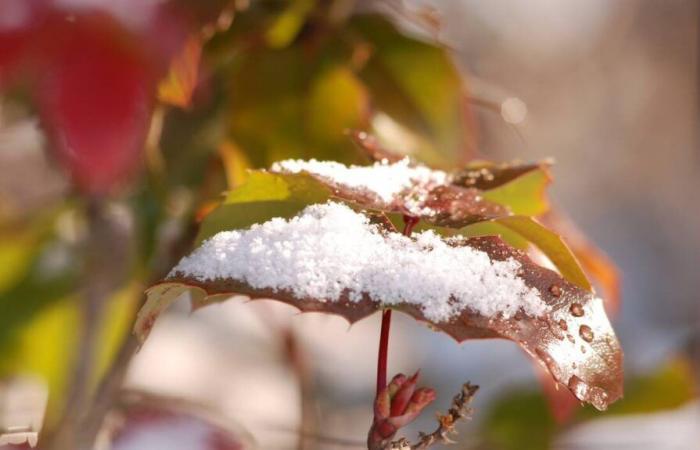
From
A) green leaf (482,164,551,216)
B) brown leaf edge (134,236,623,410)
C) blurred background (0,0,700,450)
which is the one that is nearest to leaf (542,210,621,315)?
blurred background (0,0,700,450)

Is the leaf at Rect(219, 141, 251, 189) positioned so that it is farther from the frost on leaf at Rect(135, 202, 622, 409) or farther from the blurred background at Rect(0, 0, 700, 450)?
the frost on leaf at Rect(135, 202, 622, 409)

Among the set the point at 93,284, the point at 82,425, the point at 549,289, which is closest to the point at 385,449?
the point at 549,289

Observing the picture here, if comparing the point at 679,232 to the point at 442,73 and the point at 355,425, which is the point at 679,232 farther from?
the point at 442,73

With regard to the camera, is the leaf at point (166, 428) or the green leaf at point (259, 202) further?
the leaf at point (166, 428)

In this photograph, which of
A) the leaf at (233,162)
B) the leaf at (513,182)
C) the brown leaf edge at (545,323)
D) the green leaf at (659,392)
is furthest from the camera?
the green leaf at (659,392)

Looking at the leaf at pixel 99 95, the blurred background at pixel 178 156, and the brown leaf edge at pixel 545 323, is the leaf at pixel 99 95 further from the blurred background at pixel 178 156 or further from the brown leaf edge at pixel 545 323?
the brown leaf edge at pixel 545 323

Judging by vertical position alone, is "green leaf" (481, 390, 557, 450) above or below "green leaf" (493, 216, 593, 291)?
above

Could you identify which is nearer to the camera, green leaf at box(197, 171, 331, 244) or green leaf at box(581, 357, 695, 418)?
green leaf at box(197, 171, 331, 244)

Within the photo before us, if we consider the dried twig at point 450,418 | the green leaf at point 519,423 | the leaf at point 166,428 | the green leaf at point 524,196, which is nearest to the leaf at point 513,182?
the green leaf at point 524,196

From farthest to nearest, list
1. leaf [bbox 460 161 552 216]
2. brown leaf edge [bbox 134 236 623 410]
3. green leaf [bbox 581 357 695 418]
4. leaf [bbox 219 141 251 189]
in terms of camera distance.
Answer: green leaf [bbox 581 357 695 418], leaf [bbox 219 141 251 189], leaf [bbox 460 161 552 216], brown leaf edge [bbox 134 236 623 410]
